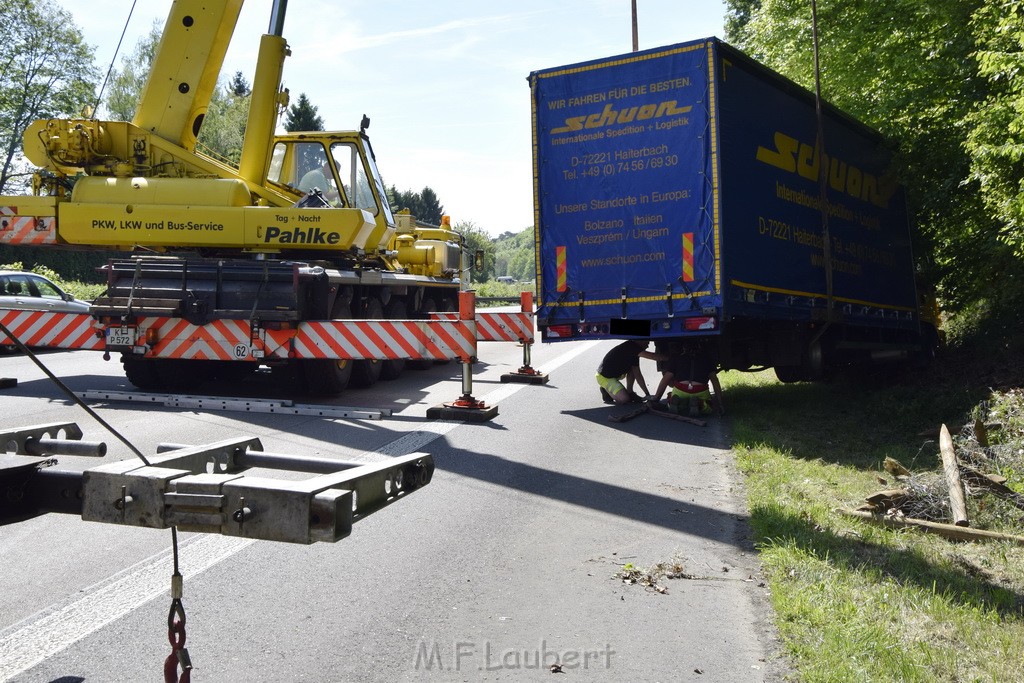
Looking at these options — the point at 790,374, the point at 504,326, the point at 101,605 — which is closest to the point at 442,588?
the point at 101,605

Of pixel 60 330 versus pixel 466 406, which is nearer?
pixel 466 406

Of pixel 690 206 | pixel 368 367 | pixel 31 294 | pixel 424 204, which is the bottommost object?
pixel 368 367

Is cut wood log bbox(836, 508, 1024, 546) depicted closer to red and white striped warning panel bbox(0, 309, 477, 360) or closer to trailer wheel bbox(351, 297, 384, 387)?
red and white striped warning panel bbox(0, 309, 477, 360)

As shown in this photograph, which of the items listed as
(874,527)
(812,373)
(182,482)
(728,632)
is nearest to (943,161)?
(812,373)

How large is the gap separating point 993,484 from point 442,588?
4.76 m

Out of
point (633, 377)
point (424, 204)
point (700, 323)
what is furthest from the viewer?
point (424, 204)

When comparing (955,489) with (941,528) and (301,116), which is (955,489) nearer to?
(941,528)

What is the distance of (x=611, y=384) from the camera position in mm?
12547

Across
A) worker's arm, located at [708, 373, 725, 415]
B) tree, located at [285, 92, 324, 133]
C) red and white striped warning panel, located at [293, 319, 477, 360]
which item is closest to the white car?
red and white striped warning panel, located at [293, 319, 477, 360]

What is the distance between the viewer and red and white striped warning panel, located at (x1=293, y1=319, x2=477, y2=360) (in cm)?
1069

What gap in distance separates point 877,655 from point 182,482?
9.85ft

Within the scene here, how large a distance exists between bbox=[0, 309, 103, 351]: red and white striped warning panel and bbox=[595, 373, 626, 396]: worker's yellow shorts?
6140mm

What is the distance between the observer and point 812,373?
13.1m

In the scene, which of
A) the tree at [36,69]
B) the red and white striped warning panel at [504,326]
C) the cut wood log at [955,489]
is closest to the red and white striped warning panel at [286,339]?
the red and white striped warning panel at [504,326]
